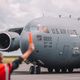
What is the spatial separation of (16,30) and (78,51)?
25.1 ft

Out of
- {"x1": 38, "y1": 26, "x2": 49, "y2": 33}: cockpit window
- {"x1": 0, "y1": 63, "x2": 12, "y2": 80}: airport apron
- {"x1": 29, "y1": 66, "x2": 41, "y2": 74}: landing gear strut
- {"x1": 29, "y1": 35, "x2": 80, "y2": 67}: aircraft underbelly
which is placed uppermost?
{"x1": 0, "y1": 63, "x2": 12, "y2": 80}: airport apron

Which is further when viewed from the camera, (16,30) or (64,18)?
(16,30)

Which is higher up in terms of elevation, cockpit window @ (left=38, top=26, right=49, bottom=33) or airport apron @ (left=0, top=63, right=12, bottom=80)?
airport apron @ (left=0, top=63, right=12, bottom=80)

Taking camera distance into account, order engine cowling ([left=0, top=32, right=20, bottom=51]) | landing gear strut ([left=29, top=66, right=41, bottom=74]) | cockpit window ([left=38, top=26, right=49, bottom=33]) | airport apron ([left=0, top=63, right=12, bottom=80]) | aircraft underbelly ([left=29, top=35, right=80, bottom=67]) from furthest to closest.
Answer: engine cowling ([left=0, top=32, right=20, bottom=51]) → landing gear strut ([left=29, top=66, right=41, bottom=74]) → cockpit window ([left=38, top=26, right=49, bottom=33]) → aircraft underbelly ([left=29, top=35, right=80, bottom=67]) → airport apron ([left=0, top=63, right=12, bottom=80])

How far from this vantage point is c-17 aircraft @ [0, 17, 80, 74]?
1089 inches

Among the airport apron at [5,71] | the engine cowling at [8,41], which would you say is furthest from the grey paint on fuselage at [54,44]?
the airport apron at [5,71]

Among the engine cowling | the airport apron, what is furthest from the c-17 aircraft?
the airport apron

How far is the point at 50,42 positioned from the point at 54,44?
339mm

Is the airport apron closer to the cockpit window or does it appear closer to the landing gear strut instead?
the cockpit window

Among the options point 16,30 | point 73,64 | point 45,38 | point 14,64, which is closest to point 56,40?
point 45,38

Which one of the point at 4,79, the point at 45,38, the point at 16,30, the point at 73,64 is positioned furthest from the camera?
the point at 16,30

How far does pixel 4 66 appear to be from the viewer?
518 cm

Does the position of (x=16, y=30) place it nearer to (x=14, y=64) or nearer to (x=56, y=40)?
(x=56, y=40)

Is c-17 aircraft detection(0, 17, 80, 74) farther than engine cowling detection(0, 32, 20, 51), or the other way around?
engine cowling detection(0, 32, 20, 51)
